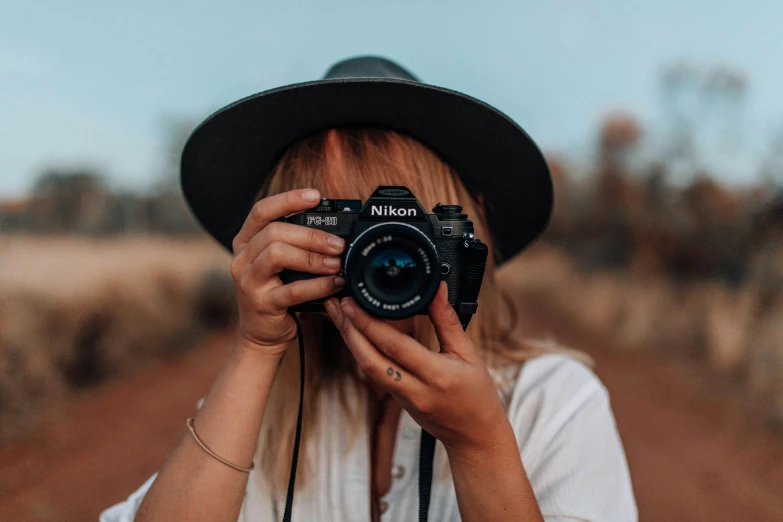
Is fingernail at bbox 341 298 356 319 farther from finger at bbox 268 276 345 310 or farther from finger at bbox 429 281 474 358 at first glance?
finger at bbox 429 281 474 358

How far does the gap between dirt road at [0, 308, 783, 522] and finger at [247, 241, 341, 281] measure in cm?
333

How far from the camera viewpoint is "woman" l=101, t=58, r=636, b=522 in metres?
1.16

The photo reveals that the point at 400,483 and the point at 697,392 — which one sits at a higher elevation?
the point at 400,483

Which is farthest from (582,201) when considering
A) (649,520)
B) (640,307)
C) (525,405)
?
(525,405)

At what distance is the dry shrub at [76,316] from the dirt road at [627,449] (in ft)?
0.96

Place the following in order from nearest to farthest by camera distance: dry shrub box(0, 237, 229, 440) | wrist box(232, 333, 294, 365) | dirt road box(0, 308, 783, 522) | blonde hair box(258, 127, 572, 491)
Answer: wrist box(232, 333, 294, 365) → blonde hair box(258, 127, 572, 491) → dirt road box(0, 308, 783, 522) → dry shrub box(0, 237, 229, 440)

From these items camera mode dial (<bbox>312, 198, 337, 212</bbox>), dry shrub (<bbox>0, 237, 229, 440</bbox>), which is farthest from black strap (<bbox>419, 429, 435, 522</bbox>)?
dry shrub (<bbox>0, 237, 229, 440</bbox>)

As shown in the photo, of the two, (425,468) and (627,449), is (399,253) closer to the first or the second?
(425,468)

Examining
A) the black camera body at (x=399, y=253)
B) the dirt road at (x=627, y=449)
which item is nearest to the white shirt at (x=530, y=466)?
the black camera body at (x=399, y=253)

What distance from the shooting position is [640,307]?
8.45 metres

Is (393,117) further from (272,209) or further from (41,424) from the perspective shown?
(41,424)

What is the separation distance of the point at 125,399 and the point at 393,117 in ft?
17.2

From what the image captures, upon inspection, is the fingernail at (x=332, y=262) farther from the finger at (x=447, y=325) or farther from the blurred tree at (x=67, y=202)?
the blurred tree at (x=67, y=202)

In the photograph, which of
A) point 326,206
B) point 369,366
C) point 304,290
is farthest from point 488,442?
point 326,206
